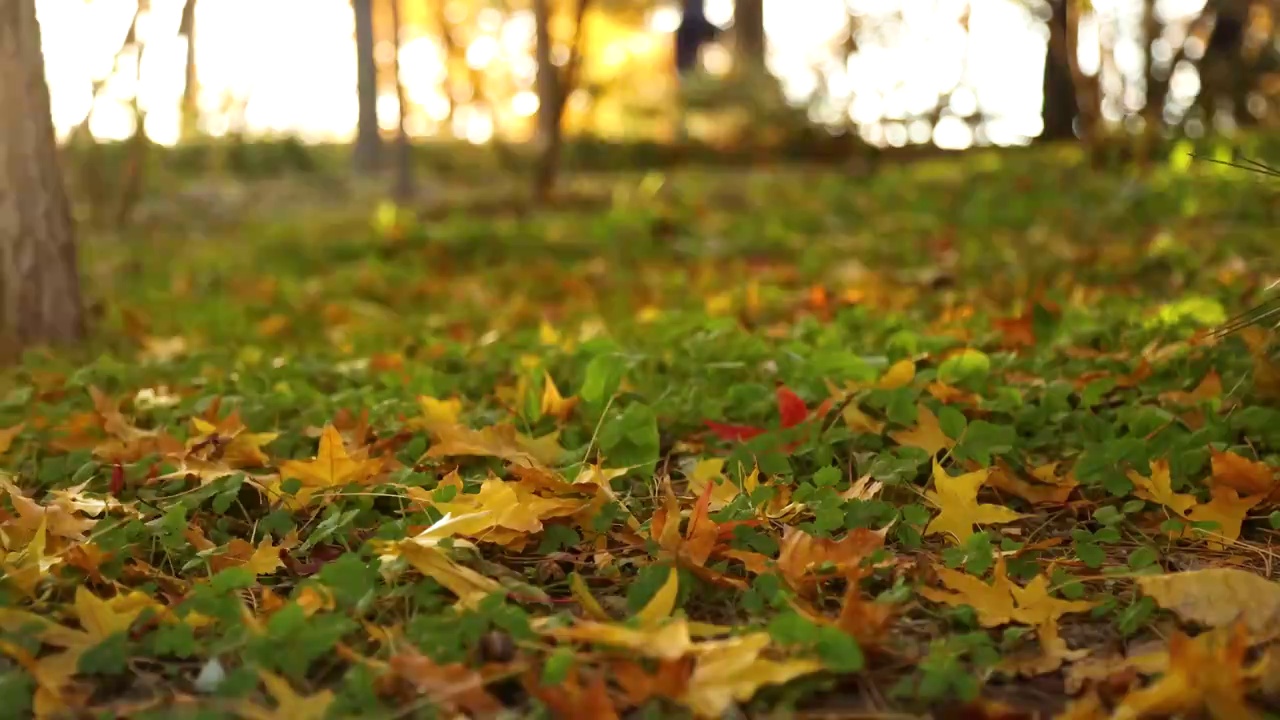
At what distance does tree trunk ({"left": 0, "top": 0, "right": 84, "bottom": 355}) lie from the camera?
3592mm

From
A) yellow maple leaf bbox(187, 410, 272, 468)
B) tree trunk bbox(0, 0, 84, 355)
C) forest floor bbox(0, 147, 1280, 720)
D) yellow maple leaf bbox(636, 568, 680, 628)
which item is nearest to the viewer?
forest floor bbox(0, 147, 1280, 720)

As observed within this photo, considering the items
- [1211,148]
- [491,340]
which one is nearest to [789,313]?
[491,340]

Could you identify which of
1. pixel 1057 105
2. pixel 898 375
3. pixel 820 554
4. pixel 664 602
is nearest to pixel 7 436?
pixel 664 602

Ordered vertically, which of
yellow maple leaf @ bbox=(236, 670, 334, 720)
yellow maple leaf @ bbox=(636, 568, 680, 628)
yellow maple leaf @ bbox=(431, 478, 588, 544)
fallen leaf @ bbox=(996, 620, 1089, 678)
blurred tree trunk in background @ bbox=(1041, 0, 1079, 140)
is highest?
blurred tree trunk in background @ bbox=(1041, 0, 1079, 140)

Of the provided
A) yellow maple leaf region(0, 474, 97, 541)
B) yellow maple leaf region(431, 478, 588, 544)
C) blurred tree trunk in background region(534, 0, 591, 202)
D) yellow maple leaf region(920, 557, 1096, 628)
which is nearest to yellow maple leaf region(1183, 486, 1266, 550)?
yellow maple leaf region(920, 557, 1096, 628)

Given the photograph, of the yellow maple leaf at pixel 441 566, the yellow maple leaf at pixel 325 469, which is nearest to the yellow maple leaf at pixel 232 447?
the yellow maple leaf at pixel 325 469

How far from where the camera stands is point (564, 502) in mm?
1908

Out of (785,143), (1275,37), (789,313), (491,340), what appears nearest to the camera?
(491,340)

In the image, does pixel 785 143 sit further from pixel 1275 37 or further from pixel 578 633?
pixel 578 633

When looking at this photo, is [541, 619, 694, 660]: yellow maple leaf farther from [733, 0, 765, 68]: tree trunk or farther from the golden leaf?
[733, 0, 765, 68]: tree trunk

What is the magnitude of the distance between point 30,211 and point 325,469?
231 cm

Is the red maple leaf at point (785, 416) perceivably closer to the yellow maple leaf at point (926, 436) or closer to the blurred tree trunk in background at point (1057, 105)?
the yellow maple leaf at point (926, 436)

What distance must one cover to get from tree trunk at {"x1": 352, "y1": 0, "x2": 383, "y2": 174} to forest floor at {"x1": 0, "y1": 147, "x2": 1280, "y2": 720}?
7.05m

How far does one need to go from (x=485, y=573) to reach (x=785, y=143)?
29.0 ft
